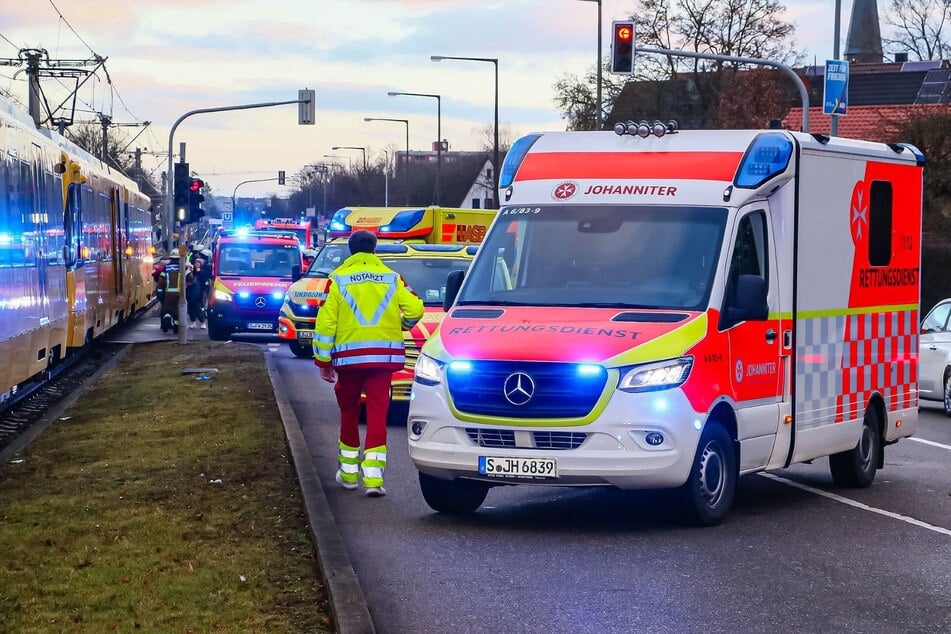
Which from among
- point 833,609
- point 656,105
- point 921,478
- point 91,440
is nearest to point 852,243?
point 921,478

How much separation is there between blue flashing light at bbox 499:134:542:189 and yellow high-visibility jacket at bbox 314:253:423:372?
41.9 inches

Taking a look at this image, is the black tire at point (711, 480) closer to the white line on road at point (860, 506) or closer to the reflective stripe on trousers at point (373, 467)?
the white line on road at point (860, 506)

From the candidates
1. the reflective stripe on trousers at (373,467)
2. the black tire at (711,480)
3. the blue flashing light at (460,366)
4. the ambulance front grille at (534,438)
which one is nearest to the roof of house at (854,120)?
the reflective stripe on trousers at (373,467)

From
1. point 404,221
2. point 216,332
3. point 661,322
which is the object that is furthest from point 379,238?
point 661,322

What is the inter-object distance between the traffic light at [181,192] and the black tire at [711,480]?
23.2 m

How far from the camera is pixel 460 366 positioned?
9859mm

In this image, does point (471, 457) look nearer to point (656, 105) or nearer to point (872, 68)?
point (656, 105)

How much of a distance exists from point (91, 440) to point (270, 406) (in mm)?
3344

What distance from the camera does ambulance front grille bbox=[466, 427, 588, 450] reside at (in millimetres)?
9570

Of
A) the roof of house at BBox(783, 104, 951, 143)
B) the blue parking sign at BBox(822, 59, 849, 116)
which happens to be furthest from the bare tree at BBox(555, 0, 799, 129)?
the blue parking sign at BBox(822, 59, 849, 116)

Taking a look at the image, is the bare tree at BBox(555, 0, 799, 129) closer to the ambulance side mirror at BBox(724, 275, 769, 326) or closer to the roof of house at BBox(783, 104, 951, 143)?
the roof of house at BBox(783, 104, 951, 143)

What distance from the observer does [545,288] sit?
10586 millimetres

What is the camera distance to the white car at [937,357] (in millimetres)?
20391

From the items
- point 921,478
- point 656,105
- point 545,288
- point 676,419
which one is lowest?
point 921,478
